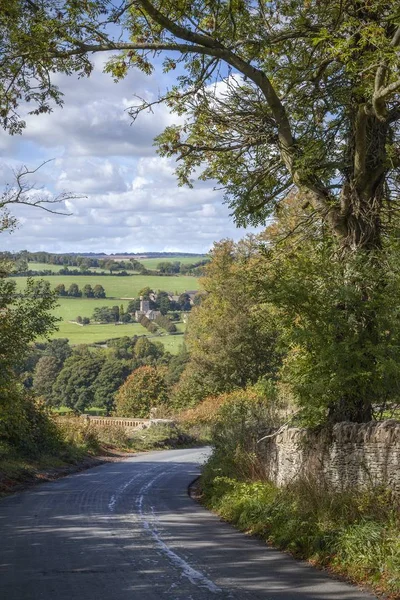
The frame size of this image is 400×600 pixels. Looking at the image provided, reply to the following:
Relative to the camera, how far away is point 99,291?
148m

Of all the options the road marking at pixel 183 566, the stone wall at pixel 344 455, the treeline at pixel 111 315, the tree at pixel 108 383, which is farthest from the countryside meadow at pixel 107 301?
the road marking at pixel 183 566

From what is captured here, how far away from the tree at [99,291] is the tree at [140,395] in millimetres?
80648

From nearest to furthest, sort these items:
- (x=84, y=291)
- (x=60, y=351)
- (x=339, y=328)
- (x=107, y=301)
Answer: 1. (x=339, y=328)
2. (x=60, y=351)
3. (x=84, y=291)
4. (x=107, y=301)

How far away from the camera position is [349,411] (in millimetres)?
13516

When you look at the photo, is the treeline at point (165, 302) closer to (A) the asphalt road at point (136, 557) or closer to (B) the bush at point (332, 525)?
(A) the asphalt road at point (136, 557)

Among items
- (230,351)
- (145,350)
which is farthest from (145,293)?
(230,351)

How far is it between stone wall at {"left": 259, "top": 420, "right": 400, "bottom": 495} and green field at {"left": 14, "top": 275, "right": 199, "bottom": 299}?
135940 millimetres

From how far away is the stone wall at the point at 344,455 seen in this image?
35.6ft

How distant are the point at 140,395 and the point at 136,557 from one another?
184ft

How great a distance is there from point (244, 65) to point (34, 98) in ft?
13.1

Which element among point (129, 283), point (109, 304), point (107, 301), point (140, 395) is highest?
point (129, 283)

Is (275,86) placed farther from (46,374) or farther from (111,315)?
(111,315)

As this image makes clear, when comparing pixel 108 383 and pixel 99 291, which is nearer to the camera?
pixel 108 383

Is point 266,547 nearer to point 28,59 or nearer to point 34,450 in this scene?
point 28,59
